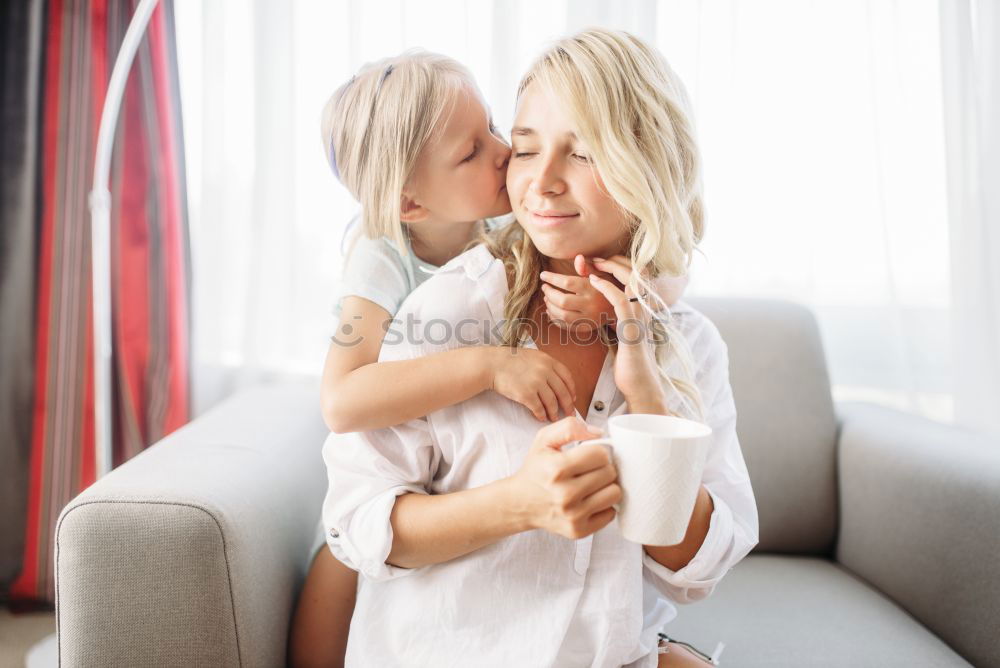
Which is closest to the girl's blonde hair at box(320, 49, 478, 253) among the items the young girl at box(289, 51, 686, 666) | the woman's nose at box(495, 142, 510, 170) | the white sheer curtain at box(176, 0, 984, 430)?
the young girl at box(289, 51, 686, 666)

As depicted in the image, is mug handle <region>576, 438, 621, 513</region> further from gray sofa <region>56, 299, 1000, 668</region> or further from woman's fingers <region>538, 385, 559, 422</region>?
gray sofa <region>56, 299, 1000, 668</region>

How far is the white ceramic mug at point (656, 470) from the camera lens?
2.28ft

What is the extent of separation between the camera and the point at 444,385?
0.93 meters

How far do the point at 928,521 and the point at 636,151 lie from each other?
3.14ft

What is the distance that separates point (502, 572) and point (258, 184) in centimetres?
149

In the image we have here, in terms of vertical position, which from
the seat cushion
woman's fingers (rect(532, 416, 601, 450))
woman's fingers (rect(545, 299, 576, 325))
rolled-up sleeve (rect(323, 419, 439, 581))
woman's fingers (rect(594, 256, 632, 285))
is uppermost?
woman's fingers (rect(594, 256, 632, 285))

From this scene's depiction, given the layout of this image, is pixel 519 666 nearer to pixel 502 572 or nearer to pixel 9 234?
pixel 502 572

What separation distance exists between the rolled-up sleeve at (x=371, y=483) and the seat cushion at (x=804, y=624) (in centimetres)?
64

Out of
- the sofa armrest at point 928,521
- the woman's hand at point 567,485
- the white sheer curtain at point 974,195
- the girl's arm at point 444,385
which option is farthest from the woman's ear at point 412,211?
the white sheer curtain at point 974,195

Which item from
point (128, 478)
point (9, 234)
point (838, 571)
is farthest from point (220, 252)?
point (838, 571)

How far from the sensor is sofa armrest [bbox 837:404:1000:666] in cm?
125

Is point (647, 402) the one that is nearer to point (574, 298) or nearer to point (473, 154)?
point (574, 298)

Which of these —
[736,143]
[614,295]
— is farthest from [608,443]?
[736,143]

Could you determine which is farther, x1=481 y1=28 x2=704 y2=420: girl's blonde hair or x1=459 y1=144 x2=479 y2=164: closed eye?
x1=459 y1=144 x2=479 y2=164: closed eye
